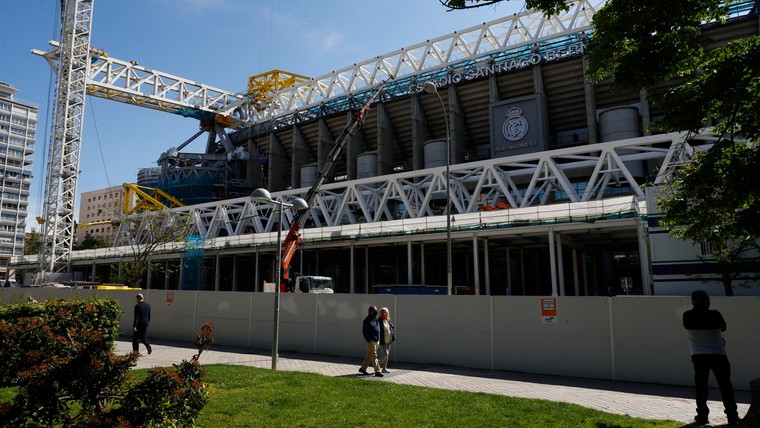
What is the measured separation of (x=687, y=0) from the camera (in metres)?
6.91

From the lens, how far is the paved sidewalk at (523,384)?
9.20m

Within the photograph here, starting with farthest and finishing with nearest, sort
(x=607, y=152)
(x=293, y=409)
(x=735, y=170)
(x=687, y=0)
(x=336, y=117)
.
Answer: (x=336, y=117)
(x=607, y=152)
(x=293, y=409)
(x=735, y=170)
(x=687, y=0)

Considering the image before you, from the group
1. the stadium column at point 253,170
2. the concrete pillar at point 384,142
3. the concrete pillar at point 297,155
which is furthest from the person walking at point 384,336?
the stadium column at point 253,170

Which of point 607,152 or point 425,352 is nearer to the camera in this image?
point 425,352

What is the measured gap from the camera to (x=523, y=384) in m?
11.8


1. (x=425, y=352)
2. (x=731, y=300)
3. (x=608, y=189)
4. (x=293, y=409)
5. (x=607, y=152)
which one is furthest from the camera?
(x=608, y=189)

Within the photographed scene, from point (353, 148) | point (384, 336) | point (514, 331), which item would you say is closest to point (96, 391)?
A: point (384, 336)

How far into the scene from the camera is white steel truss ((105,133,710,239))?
31.8 meters

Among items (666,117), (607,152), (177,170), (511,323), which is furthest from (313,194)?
(177,170)

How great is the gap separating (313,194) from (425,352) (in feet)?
65.7

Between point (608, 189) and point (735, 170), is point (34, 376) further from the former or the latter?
point (608, 189)

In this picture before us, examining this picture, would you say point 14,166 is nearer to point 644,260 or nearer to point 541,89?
point 541,89

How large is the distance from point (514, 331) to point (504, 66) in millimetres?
42531

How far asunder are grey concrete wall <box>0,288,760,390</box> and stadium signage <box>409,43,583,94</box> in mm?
40124
